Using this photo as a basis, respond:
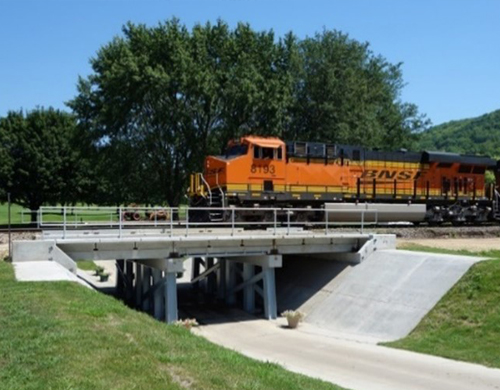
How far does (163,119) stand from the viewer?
4044 centimetres

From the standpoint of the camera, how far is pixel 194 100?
40594 millimetres

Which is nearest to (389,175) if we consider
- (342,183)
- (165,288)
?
(342,183)

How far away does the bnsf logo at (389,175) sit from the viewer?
33.1m

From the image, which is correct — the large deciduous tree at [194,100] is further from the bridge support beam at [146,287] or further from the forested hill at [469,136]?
the forested hill at [469,136]

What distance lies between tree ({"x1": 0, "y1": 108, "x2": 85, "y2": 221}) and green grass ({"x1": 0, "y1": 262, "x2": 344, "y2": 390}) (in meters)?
39.5

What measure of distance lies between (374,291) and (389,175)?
12979 mm

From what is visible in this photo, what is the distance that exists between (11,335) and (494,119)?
171m

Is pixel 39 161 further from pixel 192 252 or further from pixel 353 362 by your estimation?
pixel 353 362

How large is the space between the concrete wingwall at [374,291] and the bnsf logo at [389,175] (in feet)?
26.8

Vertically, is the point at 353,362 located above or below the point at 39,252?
below

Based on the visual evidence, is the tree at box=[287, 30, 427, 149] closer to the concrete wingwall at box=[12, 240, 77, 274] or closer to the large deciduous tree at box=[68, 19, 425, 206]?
the large deciduous tree at box=[68, 19, 425, 206]

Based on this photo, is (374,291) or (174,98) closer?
(374,291)

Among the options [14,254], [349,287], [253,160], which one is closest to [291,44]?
[253,160]

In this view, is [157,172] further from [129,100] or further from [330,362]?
[330,362]
